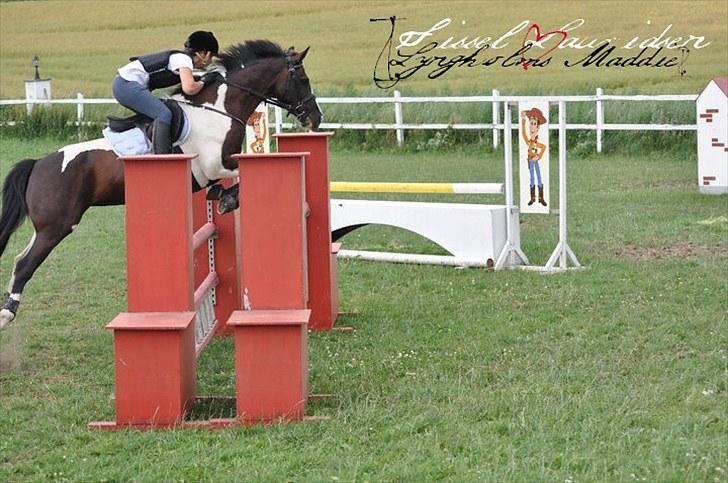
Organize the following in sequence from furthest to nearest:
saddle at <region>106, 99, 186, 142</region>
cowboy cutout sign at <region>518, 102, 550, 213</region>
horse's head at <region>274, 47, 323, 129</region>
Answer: cowboy cutout sign at <region>518, 102, 550, 213</region> → horse's head at <region>274, 47, 323, 129</region> → saddle at <region>106, 99, 186, 142</region>

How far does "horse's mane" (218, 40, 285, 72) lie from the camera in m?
8.48

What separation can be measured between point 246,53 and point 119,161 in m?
1.41

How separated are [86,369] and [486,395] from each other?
2.61 meters

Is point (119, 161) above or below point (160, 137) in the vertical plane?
below

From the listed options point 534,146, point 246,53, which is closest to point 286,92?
point 246,53

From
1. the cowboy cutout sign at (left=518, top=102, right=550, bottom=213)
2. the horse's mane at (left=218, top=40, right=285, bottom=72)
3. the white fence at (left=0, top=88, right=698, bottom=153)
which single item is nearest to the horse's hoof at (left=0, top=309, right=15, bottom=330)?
the horse's mane at (left=218, top=40, right=285, bottom=72)

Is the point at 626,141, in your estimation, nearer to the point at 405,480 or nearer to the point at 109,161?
the point at 109,161

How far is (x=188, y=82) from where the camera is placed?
782 centimetres

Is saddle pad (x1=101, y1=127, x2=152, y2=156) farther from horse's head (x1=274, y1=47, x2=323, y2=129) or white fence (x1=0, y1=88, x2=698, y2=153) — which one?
white fence (x1=0, y1=88, x2=698, y2=153)

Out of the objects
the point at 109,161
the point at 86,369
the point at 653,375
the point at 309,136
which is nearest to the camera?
the point at 653,375

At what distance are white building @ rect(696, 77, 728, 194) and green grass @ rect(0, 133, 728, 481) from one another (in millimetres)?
2771

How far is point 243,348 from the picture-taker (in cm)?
575

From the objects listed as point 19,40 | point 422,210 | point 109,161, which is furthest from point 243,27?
point 109,161

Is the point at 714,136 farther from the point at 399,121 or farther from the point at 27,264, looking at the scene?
the point at 27,264
